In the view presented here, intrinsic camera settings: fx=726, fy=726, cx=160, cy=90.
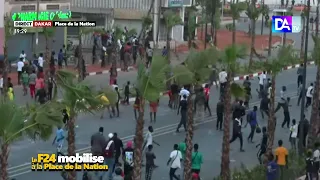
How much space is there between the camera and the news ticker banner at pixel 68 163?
49.7 feet

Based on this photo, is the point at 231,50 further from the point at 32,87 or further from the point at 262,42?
the point at 262,42

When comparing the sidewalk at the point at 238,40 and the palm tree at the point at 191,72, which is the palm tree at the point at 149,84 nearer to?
the palm tree at the point at 191,72

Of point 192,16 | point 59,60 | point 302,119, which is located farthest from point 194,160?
point 192,16

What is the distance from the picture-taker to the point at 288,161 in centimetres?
1959

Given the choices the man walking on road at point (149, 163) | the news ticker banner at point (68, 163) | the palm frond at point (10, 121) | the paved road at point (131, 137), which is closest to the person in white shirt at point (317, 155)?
the paved road at point (131, 137)

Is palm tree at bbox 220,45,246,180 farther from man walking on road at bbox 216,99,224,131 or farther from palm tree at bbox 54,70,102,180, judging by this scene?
man walking on road at bbox 216,99,224,131

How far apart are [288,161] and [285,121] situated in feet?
19.6

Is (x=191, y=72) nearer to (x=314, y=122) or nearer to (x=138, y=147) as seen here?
(x=138, y=147)

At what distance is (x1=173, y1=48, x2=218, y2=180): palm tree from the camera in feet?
55.7

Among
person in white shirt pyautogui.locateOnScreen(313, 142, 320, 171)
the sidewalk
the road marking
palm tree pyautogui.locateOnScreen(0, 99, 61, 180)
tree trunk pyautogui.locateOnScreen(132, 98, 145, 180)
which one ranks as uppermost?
palm tree pyautogui.locateOnScreen(0, 99, 61, 180)

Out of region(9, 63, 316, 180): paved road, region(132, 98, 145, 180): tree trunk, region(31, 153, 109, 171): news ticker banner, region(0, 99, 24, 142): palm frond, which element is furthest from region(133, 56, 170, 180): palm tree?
region(0, 99, 24, 142): palm frond

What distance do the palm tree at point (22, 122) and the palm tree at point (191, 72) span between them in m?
4.40

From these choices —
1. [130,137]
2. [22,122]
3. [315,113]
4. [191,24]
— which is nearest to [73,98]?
[22,122]

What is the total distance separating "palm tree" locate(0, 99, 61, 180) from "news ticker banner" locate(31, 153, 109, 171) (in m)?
1.88
